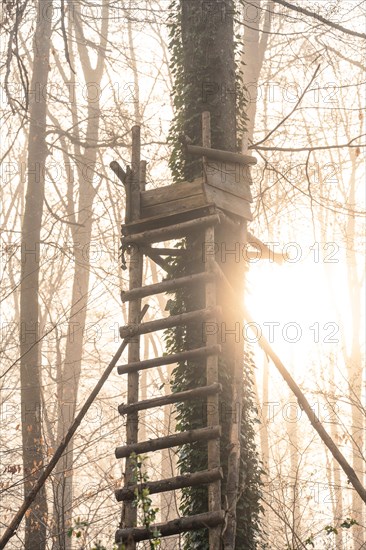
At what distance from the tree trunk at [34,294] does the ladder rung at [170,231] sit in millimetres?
2439

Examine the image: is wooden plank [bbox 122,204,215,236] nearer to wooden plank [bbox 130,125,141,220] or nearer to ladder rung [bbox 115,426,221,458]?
wooden plank [bbox 130,125,141,220]

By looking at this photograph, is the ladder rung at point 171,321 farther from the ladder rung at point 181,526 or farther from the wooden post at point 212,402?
the ladder rung at point 181,526

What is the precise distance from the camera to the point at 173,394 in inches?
233

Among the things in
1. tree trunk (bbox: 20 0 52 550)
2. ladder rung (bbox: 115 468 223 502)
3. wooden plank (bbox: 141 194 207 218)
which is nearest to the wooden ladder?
ladder rung (bbox: 115 468 223 502)

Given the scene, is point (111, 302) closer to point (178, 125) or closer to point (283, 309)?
point (283, 309)

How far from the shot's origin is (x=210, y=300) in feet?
19.7

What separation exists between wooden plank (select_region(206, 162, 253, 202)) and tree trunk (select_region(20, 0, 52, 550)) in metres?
3.10

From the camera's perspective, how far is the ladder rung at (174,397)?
18.8ft

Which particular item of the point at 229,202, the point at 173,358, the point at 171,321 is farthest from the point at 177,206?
the point at 173,358

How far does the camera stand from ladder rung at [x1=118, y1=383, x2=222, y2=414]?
5742 mm

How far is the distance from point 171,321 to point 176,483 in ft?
4.24

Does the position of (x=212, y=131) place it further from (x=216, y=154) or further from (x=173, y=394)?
(x=173, y=394)

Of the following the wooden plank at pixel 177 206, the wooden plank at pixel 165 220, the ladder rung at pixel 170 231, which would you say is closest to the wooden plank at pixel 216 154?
the wooden plank at pixel 177 206

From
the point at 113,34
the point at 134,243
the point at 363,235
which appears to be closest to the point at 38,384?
the point at 134,243
